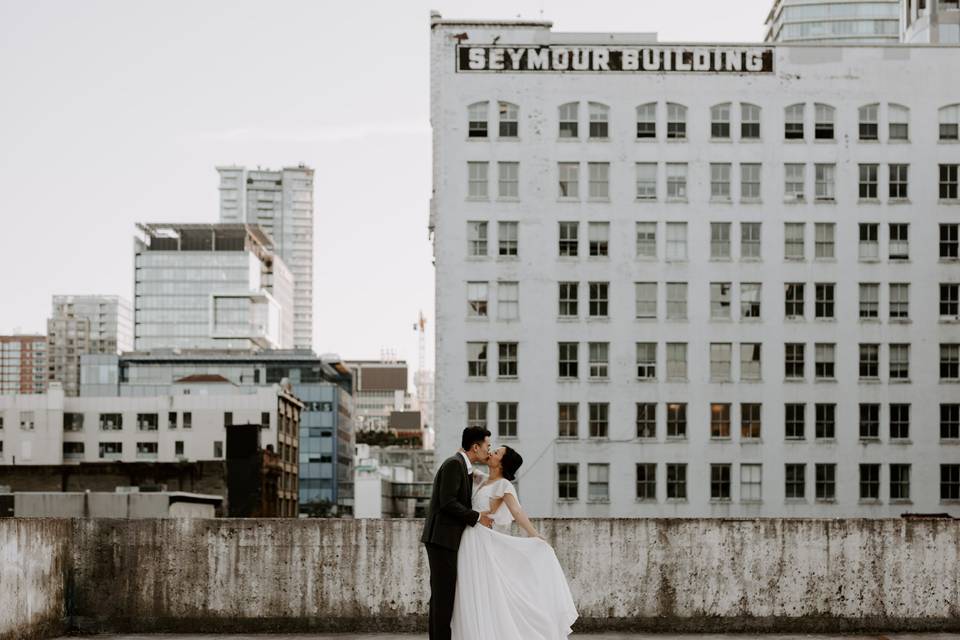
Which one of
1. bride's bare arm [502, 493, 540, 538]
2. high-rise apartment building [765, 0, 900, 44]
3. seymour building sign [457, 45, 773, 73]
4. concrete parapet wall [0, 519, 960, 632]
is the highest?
high-rise apartment building [765, 0, 900, 44]

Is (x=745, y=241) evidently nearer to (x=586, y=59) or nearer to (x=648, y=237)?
(x=648, y=237)

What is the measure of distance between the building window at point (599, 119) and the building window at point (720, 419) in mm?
17616

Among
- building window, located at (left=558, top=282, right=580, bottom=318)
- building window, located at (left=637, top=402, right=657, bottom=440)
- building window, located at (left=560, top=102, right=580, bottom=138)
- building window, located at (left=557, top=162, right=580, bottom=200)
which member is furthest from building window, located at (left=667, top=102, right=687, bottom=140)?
building window, located at (left=637, top=402, right=657, bottom=440)

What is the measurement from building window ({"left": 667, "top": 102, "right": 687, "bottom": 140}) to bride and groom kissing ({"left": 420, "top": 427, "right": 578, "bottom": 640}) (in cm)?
6404

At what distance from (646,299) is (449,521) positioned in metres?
63.1

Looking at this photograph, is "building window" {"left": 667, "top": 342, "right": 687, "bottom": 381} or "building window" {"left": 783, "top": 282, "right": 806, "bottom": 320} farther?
"building window" {"left": 783, "top": 282, "right": 806, "bottom": 320}

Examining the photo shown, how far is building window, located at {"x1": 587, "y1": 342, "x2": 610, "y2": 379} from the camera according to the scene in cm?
7131

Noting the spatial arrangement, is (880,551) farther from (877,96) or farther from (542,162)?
(877,96)

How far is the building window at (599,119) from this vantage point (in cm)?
7206

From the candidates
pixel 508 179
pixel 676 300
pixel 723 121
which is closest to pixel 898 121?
pixel 723 121

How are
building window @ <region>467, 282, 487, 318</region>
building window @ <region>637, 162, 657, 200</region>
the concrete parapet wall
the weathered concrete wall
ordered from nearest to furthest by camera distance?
1. the weathered concrete wall
2. the concrete parapet wall
3. building window @ <region>467, 282, 487, 318</region>
4. building window @ <region>637, 162, 657, 200</region>

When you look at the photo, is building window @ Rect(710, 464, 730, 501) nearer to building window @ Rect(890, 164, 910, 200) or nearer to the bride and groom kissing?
building window @ Rect(890, 164, 910, 200)

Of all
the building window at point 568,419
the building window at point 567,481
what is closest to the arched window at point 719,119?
the building window at point 568,419

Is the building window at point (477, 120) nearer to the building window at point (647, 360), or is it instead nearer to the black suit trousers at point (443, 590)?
the building window at point (647, 360)
